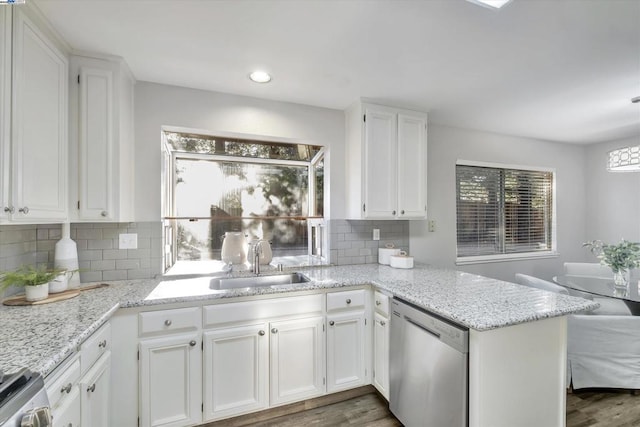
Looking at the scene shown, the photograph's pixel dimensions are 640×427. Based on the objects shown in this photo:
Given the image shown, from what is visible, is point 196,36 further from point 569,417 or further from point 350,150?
point 569,417

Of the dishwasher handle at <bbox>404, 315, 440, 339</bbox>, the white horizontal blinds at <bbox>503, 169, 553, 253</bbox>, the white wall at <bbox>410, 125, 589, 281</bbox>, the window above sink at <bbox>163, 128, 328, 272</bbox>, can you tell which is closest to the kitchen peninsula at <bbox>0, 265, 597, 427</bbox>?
the dishwasher handle at <bbox>404, 315, 440, 339</bbox>

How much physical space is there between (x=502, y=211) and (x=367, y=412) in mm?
2913

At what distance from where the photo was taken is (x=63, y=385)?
1.05 m

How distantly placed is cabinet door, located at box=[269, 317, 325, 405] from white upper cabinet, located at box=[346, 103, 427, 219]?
3.48 ft

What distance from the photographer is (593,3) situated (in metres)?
1.30

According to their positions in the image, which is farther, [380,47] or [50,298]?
[380,47]

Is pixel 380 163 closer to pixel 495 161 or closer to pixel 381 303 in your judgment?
pixel 381 303

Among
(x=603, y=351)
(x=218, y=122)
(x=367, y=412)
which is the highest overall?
(x=218, y=122)

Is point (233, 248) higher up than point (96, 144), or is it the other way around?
point (96, 144)

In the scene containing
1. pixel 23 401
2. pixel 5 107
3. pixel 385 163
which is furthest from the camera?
pixel 385 163

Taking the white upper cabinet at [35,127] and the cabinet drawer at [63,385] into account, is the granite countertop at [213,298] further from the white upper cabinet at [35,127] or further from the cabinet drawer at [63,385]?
the white upper cabinet at [35,127]

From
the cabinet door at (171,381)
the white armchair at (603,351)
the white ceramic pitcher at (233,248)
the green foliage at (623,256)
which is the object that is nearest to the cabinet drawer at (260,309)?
the cabinet door at (171,381)

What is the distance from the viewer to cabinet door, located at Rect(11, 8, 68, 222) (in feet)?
4.13

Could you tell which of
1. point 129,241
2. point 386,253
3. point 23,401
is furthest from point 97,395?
point 386,253
